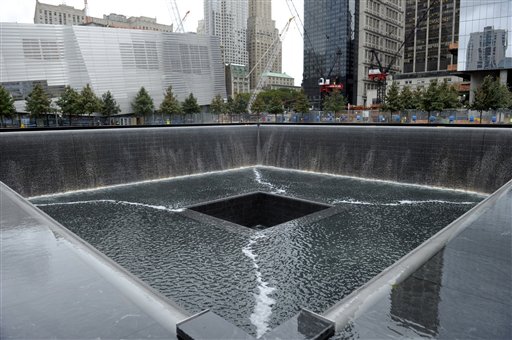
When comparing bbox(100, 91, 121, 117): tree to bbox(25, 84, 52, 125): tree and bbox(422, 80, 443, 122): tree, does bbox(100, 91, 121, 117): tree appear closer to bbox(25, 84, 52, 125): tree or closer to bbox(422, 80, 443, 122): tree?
bbox(25, 84, 52, 125): tree

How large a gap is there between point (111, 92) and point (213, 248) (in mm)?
53333

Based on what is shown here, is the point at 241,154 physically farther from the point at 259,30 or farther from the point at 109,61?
the point at 259,30

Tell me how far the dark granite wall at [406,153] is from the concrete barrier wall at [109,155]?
151 inches

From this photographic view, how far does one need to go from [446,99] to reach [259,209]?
90.2 ft

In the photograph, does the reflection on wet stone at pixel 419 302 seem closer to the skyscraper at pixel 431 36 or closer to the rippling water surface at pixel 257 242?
the rippling water surface at pixel 257 242

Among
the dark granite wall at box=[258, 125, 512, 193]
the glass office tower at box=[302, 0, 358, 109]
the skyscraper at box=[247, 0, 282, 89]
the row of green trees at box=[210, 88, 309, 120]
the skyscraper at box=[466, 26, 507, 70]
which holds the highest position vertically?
the skyscraper at box=[247, 0, 282, 89]

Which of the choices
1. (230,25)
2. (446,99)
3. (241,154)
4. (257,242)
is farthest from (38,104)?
(230,25)

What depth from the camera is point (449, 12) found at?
108 metres

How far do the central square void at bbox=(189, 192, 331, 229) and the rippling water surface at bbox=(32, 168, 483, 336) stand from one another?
84cm

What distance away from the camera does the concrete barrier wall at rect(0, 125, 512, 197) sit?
55.2 feet

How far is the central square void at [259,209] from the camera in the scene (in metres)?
15.0

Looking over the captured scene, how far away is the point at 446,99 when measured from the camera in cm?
3681

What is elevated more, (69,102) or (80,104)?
(69,102)

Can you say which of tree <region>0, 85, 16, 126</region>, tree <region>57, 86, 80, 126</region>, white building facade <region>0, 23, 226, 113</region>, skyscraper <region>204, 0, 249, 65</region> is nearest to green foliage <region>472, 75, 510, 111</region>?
tree <region>57, 86, 80, 126</region>
